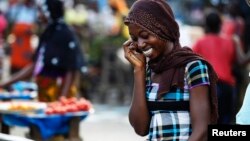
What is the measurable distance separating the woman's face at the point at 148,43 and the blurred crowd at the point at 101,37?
4785 mm

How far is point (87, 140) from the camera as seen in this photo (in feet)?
29.9

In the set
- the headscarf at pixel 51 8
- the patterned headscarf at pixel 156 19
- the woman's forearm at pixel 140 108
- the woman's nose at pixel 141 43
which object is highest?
the headscarf at pixel 51 8

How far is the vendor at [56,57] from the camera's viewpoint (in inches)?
270

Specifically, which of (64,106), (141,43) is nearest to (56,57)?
(64,106)

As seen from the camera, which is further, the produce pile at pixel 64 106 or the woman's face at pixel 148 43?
the produce pile at pixel 64 106

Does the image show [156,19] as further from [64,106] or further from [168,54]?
[64,106]

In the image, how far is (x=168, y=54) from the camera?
136 inches

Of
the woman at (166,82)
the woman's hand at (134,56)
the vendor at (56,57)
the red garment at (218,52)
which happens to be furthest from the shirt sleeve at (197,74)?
the red garment at (218,52)

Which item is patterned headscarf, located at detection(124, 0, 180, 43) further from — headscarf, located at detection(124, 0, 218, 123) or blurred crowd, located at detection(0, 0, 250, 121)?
blurred crowd, located at detection(0, 0, 250, 121)

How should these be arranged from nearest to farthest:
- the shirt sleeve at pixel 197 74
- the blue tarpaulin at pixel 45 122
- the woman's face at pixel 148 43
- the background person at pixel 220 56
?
the shirt sleeve at pixel 197 74 < the woman's face at pixel 148 43 < the blue tarpaulin at pixel 45 122 < the background person at pixel 220 56

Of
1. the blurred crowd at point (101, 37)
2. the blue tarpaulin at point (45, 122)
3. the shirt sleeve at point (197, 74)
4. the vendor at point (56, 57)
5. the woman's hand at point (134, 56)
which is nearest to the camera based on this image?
the shirt sleeve at point (197, 74)

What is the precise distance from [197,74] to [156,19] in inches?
13.3

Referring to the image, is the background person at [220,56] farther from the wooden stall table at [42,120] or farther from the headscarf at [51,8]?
the headscarf at [51,8]

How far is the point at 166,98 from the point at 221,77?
3.94 meters
